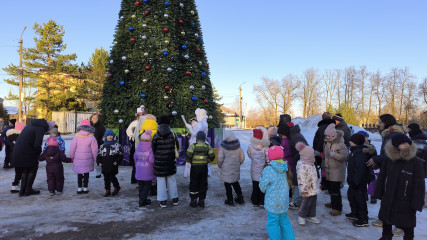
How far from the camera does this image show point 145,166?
5.32 m

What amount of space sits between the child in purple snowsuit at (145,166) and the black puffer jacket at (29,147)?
8.34ft

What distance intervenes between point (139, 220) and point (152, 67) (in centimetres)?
635

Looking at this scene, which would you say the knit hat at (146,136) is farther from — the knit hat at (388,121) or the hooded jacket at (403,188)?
the knit hat at (388,121)

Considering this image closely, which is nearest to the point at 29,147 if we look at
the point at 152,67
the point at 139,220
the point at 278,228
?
the point at 139,220

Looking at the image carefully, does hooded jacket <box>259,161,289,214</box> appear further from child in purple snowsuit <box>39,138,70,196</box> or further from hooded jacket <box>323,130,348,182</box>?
child in purple snowsuit <box>39,138,70,196</box>

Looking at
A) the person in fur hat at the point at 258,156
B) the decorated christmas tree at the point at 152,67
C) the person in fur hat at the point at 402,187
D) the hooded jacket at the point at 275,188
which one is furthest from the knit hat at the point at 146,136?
the person in fur hat at the point at 402,187

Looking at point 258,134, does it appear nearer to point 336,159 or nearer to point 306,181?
point 306,181

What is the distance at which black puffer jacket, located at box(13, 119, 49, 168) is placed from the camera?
588 cm

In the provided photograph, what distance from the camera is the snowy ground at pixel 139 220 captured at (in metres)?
3.94

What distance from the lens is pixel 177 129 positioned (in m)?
9.55

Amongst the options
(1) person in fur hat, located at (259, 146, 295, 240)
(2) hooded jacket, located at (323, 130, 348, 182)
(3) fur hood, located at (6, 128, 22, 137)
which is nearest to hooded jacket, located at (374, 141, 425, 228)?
(2) hooded jacket, located at (323, 130, 348, 182)

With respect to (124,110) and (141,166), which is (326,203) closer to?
(141,166)

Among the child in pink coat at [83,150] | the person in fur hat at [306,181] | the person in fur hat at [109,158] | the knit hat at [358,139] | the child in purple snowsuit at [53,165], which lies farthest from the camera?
the child in pink coat at [83,150]

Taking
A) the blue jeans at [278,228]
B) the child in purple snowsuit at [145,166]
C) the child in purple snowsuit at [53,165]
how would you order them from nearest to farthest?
1. the blue jeans at [278,228]
2. the child in purple snowsuit at [145,166]
3. the child in purple snowsuit at [53,165]
